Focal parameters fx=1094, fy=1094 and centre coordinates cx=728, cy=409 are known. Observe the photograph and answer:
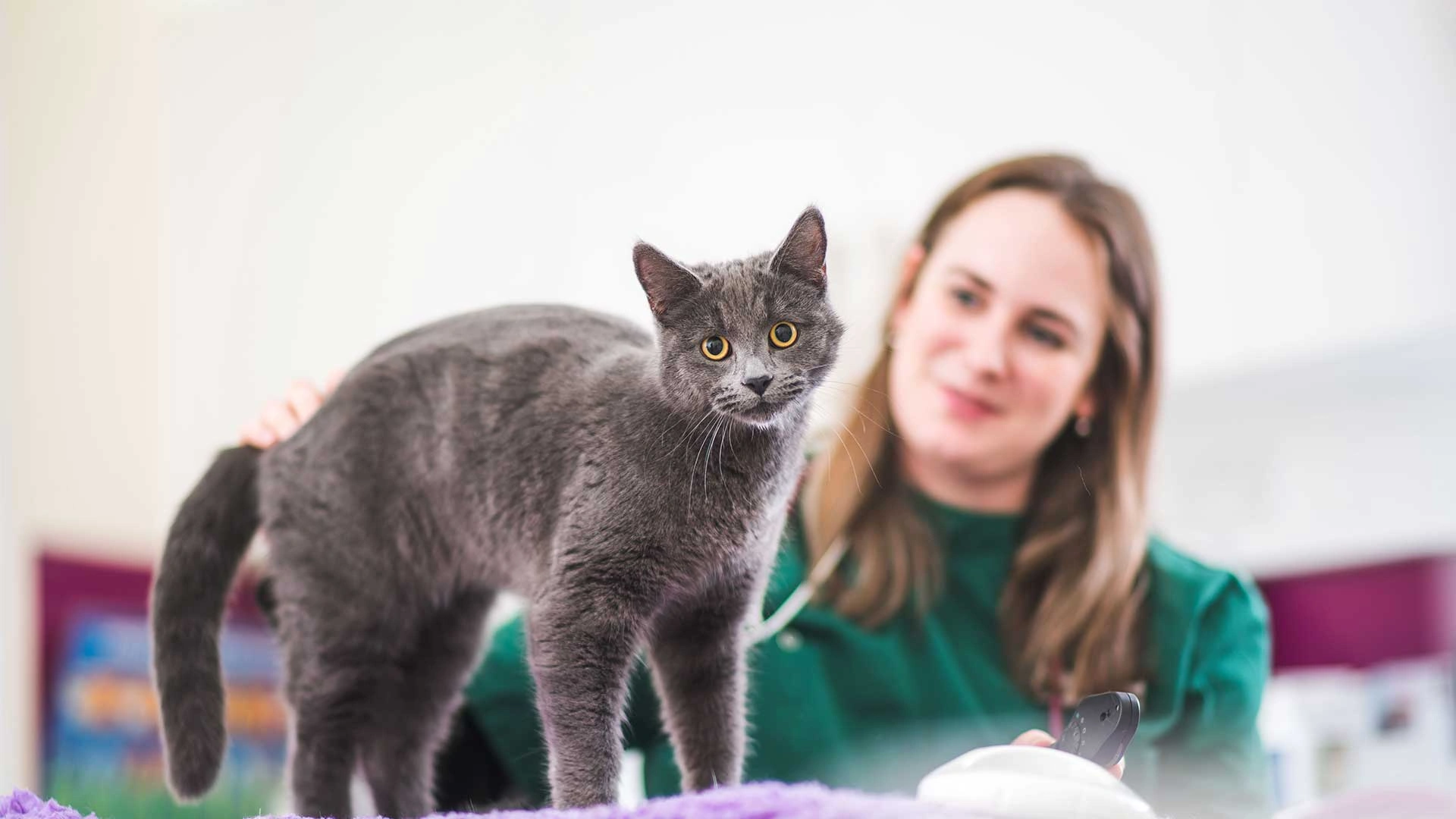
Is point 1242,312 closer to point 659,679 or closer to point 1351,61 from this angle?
point 1351,61

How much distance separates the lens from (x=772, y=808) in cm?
43

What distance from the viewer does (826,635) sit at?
1281 millimetres

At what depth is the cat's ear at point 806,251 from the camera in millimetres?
513

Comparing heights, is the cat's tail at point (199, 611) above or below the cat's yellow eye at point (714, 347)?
below

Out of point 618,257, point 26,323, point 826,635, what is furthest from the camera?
point 26,323

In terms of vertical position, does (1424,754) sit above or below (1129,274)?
below

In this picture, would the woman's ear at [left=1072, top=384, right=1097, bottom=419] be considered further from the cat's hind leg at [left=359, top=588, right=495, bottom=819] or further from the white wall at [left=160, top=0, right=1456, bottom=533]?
the cat's hind leg at [left=359, top=588, right=495, bottom=819]

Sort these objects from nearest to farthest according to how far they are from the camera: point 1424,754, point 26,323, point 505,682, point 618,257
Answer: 1. point 618,257
2. point 505,682
3. point 26,323
4. point 1424,754

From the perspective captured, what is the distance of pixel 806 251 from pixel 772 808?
9.9 inches

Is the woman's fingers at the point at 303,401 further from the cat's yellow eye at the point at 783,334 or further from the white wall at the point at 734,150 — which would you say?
the cat's yellow eye at the point at 783,334

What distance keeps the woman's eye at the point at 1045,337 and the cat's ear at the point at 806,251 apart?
390 mm

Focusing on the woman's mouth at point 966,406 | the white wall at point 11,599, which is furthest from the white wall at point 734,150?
the white wall at point 11,599

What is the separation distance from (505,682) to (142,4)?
3.30 ft

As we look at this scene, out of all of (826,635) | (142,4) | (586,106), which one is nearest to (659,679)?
(586,106)
